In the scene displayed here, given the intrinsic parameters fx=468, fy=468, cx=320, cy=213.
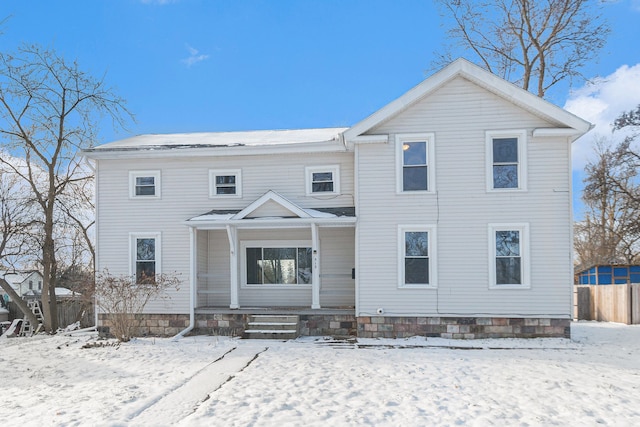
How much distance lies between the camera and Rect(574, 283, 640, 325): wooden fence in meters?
15.3

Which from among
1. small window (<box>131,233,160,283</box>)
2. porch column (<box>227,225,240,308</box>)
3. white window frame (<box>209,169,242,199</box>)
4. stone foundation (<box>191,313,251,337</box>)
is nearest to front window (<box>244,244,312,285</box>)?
porch column (<box>227,225,240,308</box>)

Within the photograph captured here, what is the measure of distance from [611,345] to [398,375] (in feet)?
20.9

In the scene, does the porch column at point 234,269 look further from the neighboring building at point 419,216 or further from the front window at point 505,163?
the front window at point 505,163

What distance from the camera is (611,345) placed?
10.9 m

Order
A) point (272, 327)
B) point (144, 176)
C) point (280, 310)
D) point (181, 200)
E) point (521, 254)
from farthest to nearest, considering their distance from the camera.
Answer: point (144, 176), point (181, 200), point (280, 310), point (272, 327), point (521, 254)

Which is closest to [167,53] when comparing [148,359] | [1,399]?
[148,359]

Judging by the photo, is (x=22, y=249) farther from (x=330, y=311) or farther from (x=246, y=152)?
(x=330, y=311)

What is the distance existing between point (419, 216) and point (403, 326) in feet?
9.12

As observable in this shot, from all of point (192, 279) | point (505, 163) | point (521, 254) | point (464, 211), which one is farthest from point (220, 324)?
point (505, 163)

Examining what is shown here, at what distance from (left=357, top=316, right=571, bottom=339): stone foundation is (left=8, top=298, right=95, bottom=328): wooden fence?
993 centimetres

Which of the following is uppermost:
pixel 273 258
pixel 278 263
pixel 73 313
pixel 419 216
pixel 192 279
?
pixel 419 216

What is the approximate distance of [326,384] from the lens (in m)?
7.20

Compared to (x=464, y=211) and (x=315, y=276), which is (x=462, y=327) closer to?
(x=464, y=211)

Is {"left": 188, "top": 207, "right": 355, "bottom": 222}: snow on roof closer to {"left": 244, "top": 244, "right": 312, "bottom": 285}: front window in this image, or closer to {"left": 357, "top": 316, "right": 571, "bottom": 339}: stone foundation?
{"left": 244, "top": 244, "right": 312, "bottom": 285}: front window
